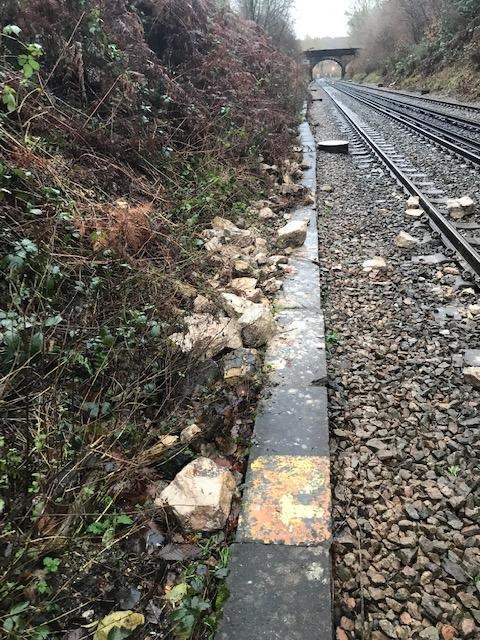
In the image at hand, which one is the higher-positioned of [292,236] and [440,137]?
[440,137]

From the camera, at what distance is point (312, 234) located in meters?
5.57

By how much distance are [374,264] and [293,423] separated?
106 inches

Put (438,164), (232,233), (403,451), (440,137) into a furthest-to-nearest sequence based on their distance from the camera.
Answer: (440,137)
(438,164)
(232,233)
(403,451)

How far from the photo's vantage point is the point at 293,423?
8.59ft

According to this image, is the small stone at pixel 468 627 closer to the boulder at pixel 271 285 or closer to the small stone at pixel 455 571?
the small stone at pixel 455 571

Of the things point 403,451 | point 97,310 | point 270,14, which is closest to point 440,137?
point 403,451

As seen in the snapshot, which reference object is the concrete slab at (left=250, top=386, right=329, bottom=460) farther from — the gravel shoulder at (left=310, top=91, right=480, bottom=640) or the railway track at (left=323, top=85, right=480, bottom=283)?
the railway track at (left=323, top=85, right=480, bottom=283)

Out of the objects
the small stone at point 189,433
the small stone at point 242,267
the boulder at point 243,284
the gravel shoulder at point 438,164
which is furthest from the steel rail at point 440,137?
the small stone at point 189,433

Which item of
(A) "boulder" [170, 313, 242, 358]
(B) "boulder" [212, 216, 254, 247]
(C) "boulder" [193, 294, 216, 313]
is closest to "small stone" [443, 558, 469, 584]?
(A) "boulder" [170, 313, 242, 358]

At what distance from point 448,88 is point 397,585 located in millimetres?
27110

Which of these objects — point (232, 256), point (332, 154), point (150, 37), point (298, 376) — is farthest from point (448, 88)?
point (298, 376)

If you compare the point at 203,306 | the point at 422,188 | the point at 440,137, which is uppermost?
the point at 440,137

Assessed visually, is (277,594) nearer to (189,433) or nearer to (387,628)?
(387,628)

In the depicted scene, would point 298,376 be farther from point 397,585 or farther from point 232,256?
point 232,256
